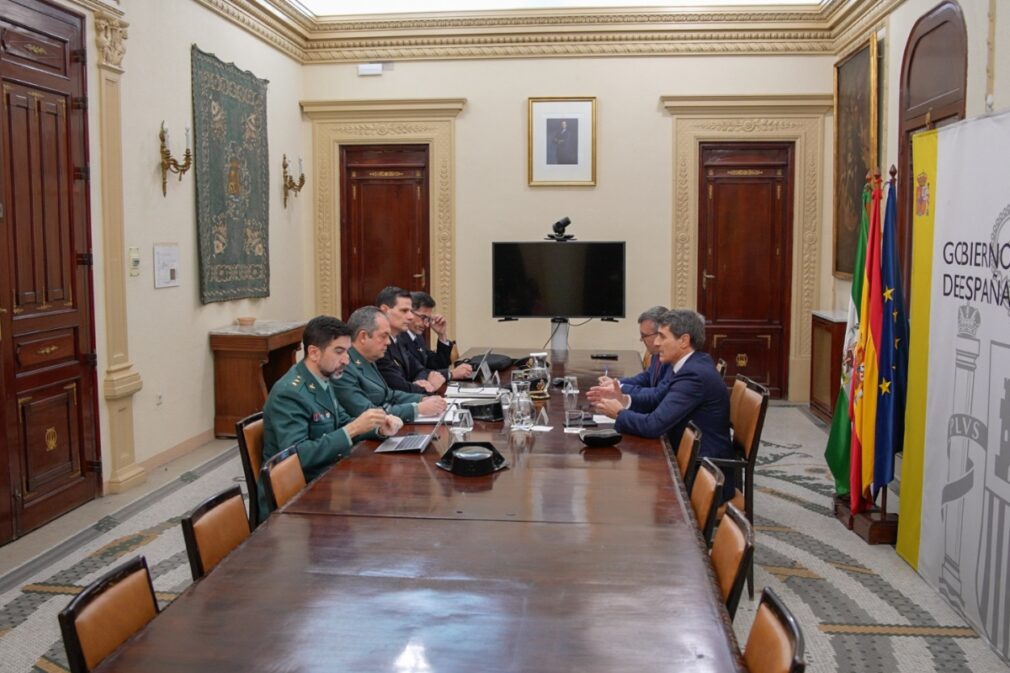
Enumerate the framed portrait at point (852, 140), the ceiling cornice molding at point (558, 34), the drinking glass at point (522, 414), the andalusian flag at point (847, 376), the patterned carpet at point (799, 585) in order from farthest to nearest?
the ceiling cornice molding at point (558, 34) < the framed portrait at point (852, 140) < the andalusian flag at point (847, 376) < the drinking glass at point (522, 414) < the patterned carpet at point (799, 585)

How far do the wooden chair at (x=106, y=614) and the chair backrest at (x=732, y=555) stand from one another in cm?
136

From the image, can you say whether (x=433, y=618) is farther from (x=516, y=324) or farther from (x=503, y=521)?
(x=516, y=324)

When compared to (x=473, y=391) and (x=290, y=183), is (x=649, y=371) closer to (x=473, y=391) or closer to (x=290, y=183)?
(x=473, y=391)

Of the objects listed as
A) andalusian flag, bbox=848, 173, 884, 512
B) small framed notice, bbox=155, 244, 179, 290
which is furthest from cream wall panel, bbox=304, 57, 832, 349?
andalusian flag, bbox=848, 173, 884, 512

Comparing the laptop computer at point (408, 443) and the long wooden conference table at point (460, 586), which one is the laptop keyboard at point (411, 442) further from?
the long wooden conference table at point (460, 586)

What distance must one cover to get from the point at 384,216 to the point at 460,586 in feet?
24.1

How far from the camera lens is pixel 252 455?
3629mm

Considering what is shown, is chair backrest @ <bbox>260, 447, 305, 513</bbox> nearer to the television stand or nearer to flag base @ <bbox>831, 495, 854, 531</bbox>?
flag base @ <bbox>831, 495, 854, 531</bbox>

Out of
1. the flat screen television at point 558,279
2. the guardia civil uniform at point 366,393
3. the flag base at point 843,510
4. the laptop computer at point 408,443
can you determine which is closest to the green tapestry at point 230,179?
the flat screen television at point 558,279

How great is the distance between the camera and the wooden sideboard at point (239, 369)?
23.2 feet

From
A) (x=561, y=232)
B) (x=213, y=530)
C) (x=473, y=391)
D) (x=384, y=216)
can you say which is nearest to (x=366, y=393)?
(x=473, y=391)

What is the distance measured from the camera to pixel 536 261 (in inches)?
324

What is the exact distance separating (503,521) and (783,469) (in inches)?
166

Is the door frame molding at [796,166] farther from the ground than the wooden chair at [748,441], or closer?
farther from the ground
